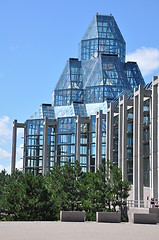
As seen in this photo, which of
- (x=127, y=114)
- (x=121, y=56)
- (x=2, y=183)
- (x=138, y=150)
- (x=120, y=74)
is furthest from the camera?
(x=121, y=56)

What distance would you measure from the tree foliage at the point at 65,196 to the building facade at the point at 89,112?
18.0 meters

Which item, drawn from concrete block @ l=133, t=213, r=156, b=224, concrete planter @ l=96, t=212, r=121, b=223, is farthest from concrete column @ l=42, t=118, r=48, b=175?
concrete block @ l=133, t=213, r=156, b=224

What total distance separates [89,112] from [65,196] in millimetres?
55832

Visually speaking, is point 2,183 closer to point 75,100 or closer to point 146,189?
point 146,189

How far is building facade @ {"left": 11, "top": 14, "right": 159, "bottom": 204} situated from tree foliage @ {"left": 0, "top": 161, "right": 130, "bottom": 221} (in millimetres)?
18014

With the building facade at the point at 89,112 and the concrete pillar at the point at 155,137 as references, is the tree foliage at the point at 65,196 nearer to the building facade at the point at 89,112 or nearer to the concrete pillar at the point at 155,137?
the concrete pillar at the point at 155,137

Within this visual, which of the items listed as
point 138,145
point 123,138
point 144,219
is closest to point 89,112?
point 123,138

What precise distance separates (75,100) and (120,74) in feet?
42.2

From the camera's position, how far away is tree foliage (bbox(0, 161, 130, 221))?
1866 inches

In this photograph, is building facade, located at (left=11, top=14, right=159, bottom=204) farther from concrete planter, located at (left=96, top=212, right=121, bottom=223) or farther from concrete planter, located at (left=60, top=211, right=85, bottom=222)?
concrete planter, located at (left=60, top=211, right=85, bottom=222)

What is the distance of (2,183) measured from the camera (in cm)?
7869

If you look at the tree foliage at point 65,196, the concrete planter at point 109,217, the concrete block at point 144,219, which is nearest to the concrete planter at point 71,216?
the concrete planter at point 109,217

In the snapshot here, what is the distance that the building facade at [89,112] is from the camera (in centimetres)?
8094

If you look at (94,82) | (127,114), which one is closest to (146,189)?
(127,114)
